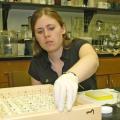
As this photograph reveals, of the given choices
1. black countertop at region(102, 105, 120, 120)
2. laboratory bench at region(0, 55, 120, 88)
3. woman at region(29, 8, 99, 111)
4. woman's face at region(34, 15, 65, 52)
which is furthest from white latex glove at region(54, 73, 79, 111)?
laboratory bench at region(0, 55, 120, 88)

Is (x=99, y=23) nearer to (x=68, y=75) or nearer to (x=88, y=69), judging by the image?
(x=88, y=69)

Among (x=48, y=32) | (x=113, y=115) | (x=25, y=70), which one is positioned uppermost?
(x=48, y=32)

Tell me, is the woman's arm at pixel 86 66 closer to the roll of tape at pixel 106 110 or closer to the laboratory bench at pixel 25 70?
Answer: the roll of tape at pixel 106 110

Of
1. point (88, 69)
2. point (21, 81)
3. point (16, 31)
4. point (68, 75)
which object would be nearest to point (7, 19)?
point (16, 31)

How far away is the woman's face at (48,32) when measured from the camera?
136 centimetres

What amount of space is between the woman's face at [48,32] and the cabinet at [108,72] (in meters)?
1.40

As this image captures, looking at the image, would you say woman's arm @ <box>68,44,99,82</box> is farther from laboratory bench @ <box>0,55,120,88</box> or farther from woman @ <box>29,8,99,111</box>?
laboratory bench @ <box>0,55,120,88</box>

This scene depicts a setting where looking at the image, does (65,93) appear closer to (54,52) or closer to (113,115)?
(113,115)

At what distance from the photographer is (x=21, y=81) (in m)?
1.57

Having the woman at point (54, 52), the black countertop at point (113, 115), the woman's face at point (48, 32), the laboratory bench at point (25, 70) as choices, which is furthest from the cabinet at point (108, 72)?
the black countertop at point (113, 115)

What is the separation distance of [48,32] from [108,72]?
1.56m

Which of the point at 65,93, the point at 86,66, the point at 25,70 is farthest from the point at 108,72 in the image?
the point at 65,93

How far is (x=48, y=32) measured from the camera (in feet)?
4.44

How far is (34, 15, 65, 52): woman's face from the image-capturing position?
4.45 feet
